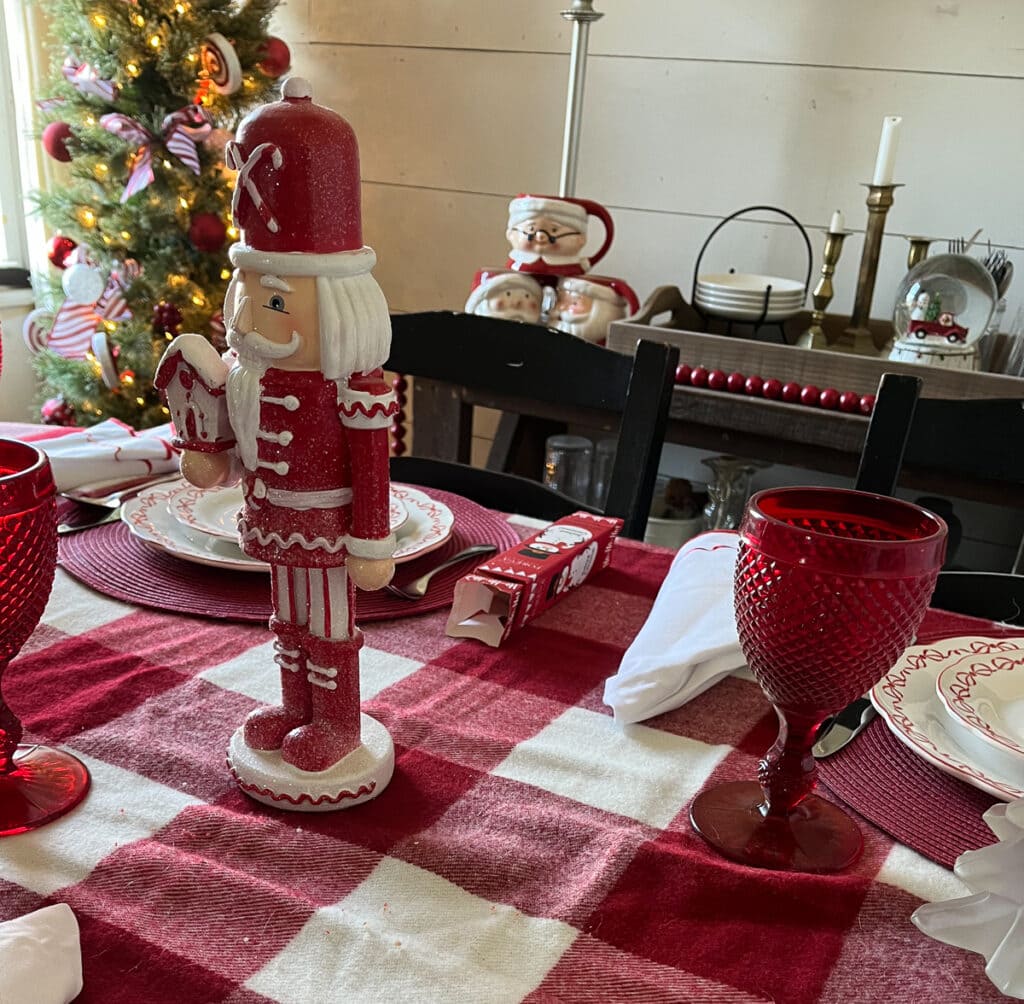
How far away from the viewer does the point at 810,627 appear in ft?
1.34

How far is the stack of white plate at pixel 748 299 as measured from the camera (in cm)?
161

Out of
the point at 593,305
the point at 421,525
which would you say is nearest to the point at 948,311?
the point at 593,305

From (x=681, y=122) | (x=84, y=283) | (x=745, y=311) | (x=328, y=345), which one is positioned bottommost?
(x=84, y=283)

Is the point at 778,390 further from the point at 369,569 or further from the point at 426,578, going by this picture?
the point at 369,569

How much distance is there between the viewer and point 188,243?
215cm

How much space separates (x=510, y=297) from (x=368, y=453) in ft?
4.21

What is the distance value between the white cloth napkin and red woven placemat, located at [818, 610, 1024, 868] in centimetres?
58

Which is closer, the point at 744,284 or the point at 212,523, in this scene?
the point at 212,523

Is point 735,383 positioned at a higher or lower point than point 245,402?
lower

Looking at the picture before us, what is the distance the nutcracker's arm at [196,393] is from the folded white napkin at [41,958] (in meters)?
0.20

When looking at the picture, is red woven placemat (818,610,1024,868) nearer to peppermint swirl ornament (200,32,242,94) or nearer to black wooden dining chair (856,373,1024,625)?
black wooden dining chair (856,373,1024,625)

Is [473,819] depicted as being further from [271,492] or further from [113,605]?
[113,605]

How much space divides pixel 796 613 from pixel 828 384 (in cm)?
109

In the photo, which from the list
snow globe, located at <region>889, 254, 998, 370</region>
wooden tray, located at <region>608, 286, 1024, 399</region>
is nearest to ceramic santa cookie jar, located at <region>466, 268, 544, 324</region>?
wooden tray, located at <region>608, 286, 1024, 399</region>
